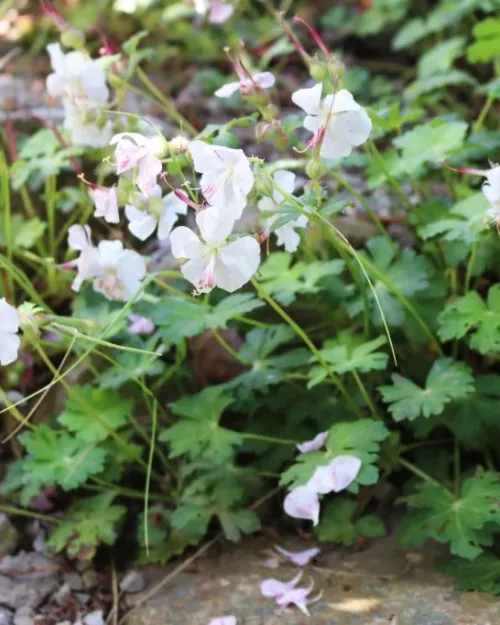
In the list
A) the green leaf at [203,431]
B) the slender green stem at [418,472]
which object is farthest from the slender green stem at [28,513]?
the slender green stem at [418,472]


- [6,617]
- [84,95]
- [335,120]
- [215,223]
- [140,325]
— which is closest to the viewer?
[215,223]

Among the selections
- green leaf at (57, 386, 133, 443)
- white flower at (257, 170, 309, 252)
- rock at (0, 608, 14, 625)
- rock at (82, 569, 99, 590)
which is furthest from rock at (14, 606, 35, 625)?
white flower at (257, 170, 309, 252)

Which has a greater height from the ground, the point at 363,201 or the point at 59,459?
the point at 363,201

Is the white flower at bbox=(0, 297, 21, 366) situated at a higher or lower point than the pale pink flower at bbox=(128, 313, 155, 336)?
higher

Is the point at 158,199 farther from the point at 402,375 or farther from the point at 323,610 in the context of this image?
the point at 323,610

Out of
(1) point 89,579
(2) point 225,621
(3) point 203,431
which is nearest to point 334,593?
(2) point 225,621

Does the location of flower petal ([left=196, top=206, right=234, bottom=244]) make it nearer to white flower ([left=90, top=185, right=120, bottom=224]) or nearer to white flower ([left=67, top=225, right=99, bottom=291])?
white flower ([left=90, top=185, right=120, bottom=224])

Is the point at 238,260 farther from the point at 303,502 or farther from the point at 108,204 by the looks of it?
the point at 303,502
